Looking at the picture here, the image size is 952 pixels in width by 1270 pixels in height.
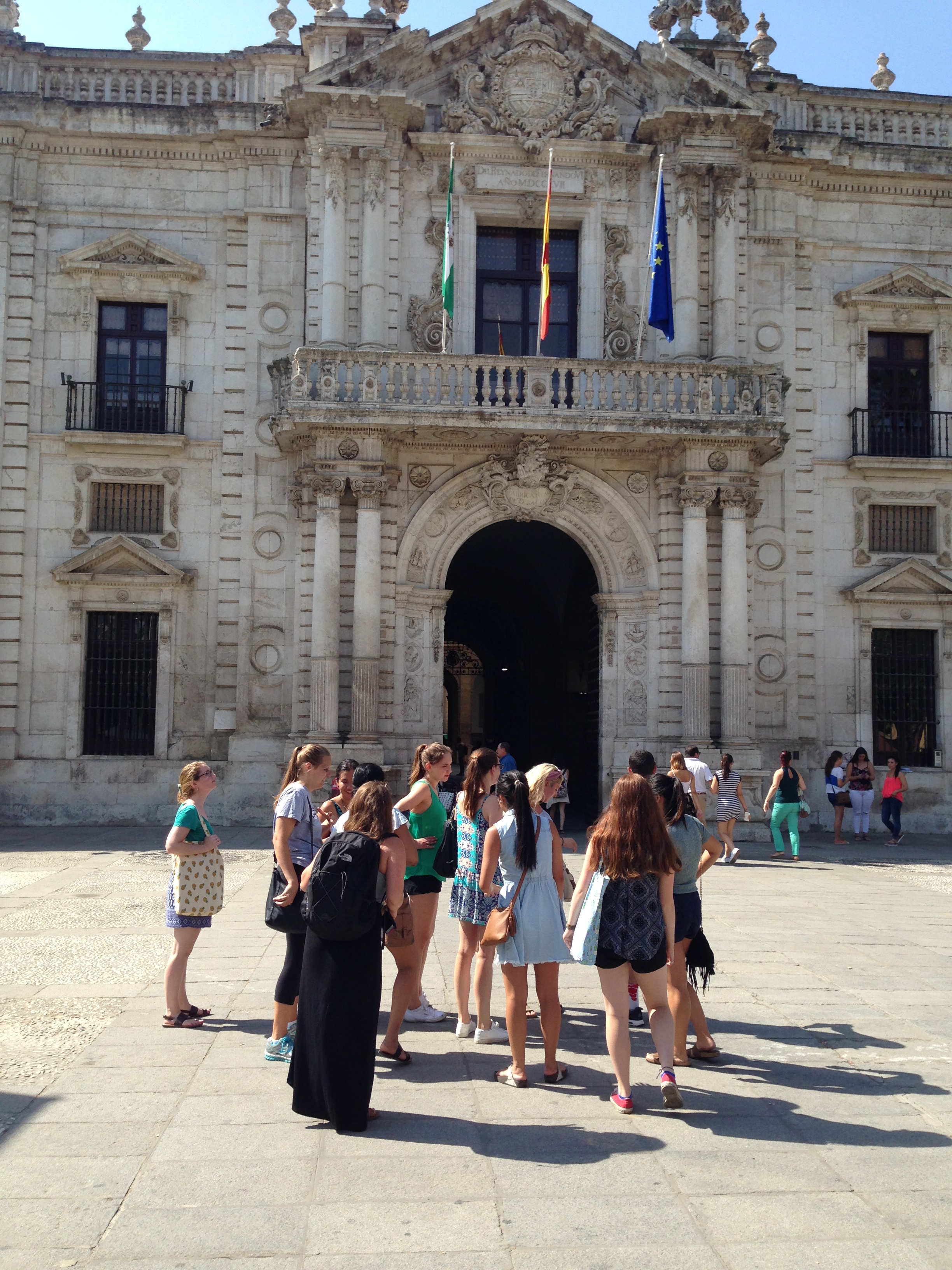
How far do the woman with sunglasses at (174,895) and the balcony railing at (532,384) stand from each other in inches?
444

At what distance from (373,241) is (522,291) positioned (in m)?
3.05

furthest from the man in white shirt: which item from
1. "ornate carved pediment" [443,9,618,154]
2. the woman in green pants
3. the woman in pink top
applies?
"ornate carved pediment" [443,9,618,154]

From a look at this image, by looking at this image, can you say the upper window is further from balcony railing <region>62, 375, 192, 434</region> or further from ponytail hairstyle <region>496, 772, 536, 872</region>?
ponytail hairstyle <region>496, 772, 536, 872</region>

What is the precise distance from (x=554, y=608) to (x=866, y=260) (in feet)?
33.3

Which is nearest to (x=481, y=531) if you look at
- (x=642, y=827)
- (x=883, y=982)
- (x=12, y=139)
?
(x=12, y=139)

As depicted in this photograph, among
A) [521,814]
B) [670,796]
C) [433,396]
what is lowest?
[521,814]

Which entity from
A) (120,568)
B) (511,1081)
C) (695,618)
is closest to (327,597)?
(120,568)

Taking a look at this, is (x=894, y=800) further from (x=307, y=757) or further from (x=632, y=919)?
(x=307, y=757)

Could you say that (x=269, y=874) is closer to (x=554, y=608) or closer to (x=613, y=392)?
(x=613, y=392)

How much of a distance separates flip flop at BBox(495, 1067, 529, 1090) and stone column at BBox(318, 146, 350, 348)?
15.0m

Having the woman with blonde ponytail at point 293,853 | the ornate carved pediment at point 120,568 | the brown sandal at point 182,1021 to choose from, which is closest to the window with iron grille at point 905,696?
the ornate carved pediment at point 120,568

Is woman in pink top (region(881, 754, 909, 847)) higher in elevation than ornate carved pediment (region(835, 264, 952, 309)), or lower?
lower

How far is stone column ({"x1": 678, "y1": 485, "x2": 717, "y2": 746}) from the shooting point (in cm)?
1833

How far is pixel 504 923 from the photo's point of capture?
6.35m
